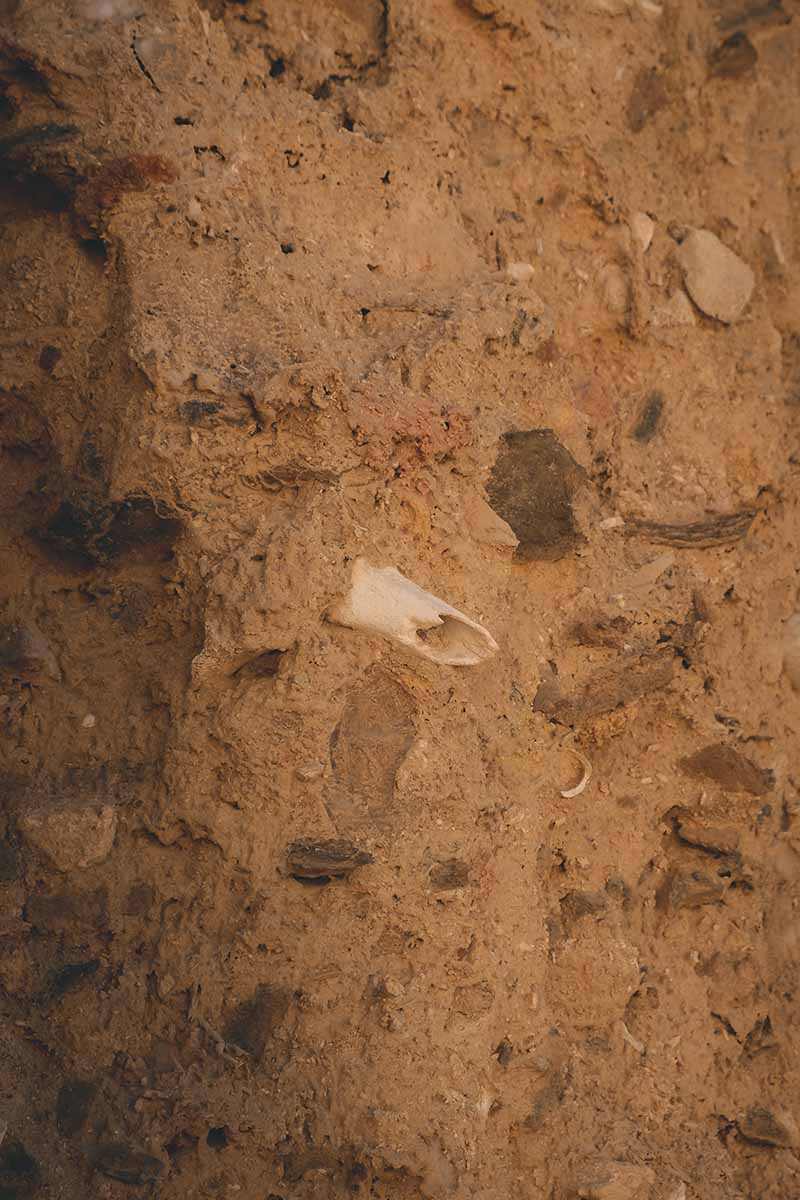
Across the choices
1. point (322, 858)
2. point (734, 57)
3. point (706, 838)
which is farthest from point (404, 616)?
point (734, 57)

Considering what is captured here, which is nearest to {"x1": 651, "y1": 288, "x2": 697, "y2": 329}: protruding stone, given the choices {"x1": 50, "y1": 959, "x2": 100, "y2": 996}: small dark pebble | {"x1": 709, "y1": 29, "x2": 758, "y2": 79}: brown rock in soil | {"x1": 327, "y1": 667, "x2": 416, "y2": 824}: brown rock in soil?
{"x1": 709, "y1": 29, "x2": 758, "y2": 79}: brown rock in soil

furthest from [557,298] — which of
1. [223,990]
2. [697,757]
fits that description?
[223,990]

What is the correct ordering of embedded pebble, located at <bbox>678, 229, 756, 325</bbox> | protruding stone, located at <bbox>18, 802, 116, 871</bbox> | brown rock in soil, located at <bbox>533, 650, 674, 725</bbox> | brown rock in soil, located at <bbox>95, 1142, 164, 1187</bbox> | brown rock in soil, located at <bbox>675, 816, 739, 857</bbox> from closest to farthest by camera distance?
brown rock in soil, located at <bbox>95, 1142, 164, 1187</bbox> → protruding stone, located at <bbox>18, 802, 116, 871</bbox> → brown rock in soil, located at <bbox>533, 650, 674, 725</bbox> → brown rock in soil, located at <bbox>675, 816, 739, 857</bbox> → embedded pebble, located at <bbox>678, 229, 756, 325</bbox>

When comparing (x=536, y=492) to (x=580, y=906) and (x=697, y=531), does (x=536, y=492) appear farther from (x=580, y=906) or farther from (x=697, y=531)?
(x=580, y=906)

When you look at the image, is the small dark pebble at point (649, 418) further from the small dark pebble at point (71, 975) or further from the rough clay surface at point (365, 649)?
the small dark pebble at point (71, 975)

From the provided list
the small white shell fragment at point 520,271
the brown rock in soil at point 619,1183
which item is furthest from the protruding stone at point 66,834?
the small white shell fragment at point 520,271

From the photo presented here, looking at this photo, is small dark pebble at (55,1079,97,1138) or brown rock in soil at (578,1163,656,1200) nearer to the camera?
small dark pebble at (55,1079,97,1138)

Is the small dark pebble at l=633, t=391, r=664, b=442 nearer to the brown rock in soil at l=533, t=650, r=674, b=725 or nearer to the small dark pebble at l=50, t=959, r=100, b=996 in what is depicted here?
the brown rock in soil at l=533, t=650, r=674, b=725
